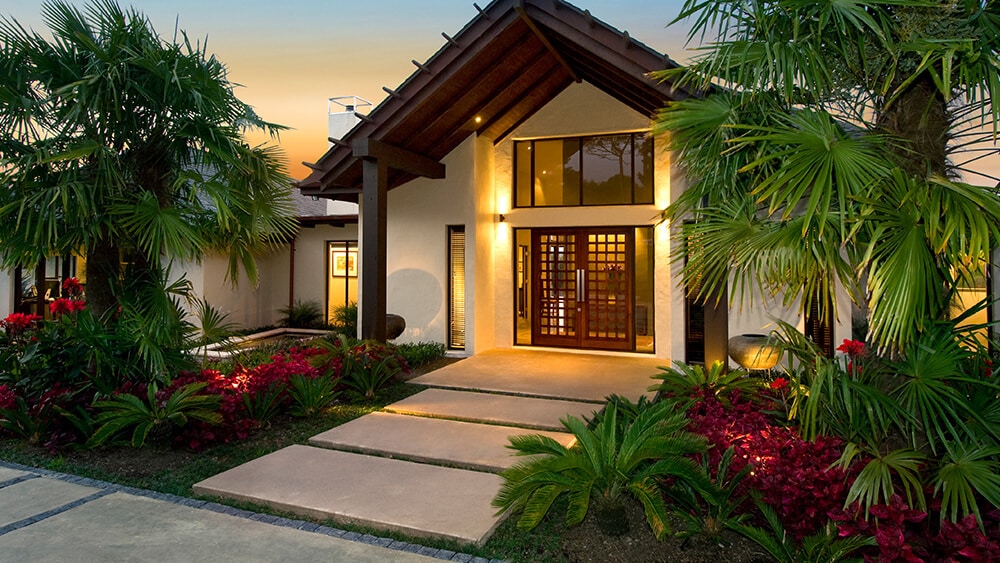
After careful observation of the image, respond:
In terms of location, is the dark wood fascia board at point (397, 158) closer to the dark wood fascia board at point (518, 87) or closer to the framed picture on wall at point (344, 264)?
the dark wood fascia board at point (518, 87)

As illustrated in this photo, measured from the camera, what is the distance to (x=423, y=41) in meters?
17.0

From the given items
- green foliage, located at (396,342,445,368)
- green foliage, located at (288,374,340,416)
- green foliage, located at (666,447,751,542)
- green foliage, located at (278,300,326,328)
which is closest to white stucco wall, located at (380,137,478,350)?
green foliage, located at (396,342,445,368)

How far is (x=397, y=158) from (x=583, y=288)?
4.12 meters

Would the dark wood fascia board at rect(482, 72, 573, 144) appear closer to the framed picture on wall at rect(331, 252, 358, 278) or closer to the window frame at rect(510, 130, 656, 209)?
the window frame at rect(510, 130, 656, 209)

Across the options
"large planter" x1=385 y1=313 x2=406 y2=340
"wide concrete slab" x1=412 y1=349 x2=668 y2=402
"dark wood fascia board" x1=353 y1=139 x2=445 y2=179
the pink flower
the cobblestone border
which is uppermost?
"dark wood fascia board" x1=353 y1=139 x2=445 y2=179

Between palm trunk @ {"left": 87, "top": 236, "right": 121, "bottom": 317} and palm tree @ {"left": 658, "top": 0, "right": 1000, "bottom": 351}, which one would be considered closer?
palm tree @ {"left": 658, "top": 0, "right": 1000, "bottom": 351}

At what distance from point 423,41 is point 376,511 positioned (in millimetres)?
15660

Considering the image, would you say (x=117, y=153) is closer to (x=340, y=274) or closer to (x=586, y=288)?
(x=586, y=288)

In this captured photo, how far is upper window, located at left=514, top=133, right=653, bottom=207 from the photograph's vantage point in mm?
10453

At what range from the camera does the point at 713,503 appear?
11.8ft

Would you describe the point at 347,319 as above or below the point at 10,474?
above

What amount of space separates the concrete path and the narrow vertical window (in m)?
2.54

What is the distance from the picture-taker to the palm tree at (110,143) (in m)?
5.30

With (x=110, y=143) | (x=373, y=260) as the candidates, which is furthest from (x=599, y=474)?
(x=373, y=260)
